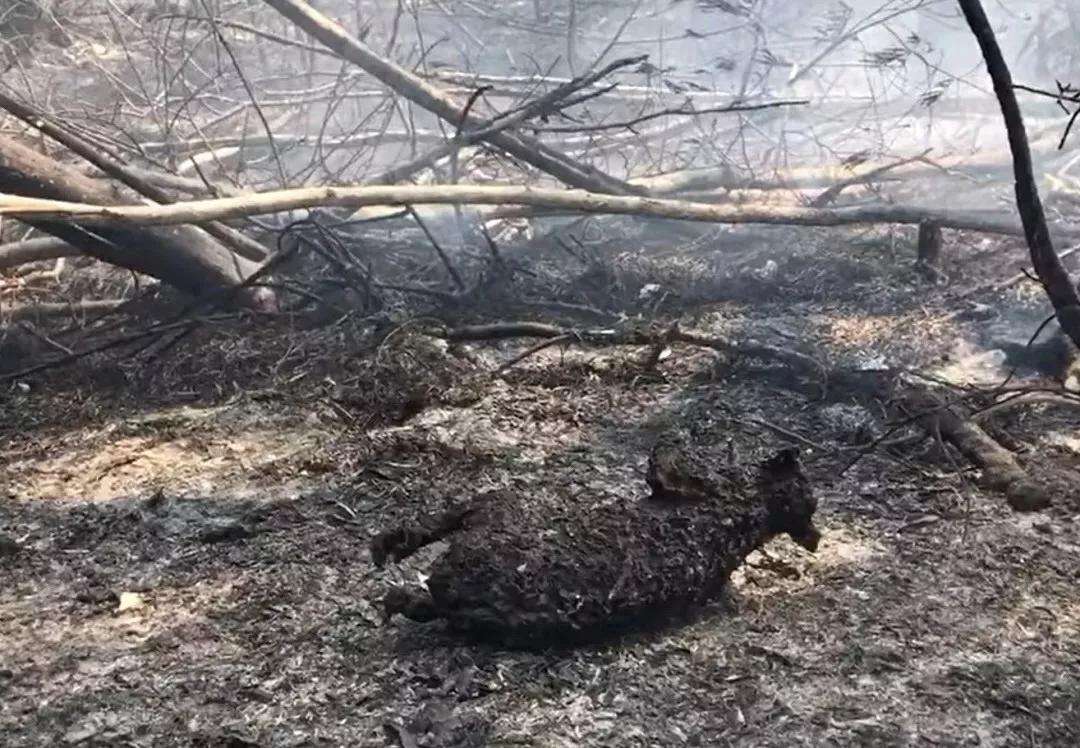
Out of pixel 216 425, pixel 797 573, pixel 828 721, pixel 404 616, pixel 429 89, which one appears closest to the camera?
pixel 828 721

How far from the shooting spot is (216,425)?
3061mm

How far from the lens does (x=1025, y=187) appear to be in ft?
7.84

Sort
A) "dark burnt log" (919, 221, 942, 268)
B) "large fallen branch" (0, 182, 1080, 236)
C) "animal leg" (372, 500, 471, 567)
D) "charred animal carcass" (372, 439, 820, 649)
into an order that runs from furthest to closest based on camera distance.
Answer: "dark burnt log" (919, 221, 942, 268), "large fallen branch" (0, 182, 1080, 236), "animal leg" (372, 500, 471, 567), "charred animal carcass" (372, 439, 820, 649)

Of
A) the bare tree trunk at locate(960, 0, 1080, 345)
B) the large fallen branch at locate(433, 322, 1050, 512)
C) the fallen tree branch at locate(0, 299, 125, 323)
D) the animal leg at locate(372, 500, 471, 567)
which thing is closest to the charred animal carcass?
the animal leg at locate(372, 500, 471, 567)

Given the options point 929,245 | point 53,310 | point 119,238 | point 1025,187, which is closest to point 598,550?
point 1025,187

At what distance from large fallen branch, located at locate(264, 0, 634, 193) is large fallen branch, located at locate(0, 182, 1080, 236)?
22.7 inches

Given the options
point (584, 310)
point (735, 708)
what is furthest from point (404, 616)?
point (584, 310)

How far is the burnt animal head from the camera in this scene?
222 cm

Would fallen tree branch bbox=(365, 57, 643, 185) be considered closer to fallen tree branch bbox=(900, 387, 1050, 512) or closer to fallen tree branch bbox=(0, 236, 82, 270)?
fallen tree branch bbox=(0, 236, 82, 270)

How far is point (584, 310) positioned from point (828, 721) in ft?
7.85

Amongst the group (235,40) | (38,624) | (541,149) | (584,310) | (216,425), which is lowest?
(38,624)

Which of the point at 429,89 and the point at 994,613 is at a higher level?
the point at 429,89

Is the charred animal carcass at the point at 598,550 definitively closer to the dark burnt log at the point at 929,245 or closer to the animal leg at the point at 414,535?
the animal leg at the point at 414,535

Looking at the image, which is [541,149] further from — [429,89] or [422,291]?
[422,291]
